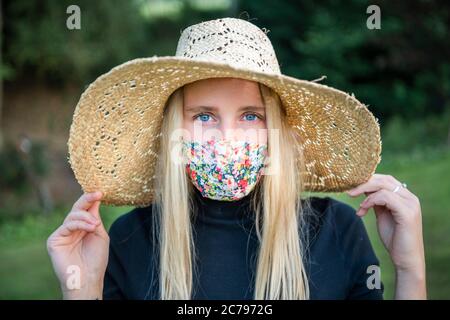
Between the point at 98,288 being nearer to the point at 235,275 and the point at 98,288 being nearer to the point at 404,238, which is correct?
the point at 235,275

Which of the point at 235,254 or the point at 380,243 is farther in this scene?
the point at 380,243

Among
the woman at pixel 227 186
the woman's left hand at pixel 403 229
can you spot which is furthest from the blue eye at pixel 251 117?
the woman's left hand at pixel 403 229

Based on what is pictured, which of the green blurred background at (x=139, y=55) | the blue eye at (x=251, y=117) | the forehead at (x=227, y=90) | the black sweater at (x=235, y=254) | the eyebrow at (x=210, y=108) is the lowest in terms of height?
the black sweater at (x=235, y=254)

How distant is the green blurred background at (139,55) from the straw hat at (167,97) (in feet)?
21.9

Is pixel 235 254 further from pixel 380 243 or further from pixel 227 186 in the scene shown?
pixel 380 243

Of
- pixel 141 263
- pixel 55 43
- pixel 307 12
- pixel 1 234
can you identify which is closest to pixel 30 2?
pixel 55 43

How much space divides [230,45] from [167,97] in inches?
12.0


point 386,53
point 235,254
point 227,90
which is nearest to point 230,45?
point 227,90

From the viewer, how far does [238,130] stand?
1.90 metres

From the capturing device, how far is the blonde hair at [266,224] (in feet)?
6.47

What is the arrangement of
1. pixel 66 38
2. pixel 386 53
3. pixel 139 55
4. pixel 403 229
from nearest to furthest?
pixel 403 229
pixel 66 38
pixel 386 53
pixel 139 55

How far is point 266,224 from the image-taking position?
201 cm

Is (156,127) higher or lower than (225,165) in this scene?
higher

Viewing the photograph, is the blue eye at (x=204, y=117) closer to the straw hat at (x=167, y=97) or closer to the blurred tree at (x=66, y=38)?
the straw hat at (x=167, y=97)
